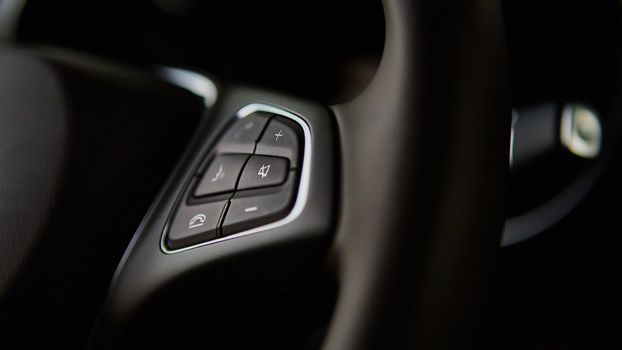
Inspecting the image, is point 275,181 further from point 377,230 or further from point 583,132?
point 583,132

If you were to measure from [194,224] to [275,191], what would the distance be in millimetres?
92

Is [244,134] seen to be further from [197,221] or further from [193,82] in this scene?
[193,82]

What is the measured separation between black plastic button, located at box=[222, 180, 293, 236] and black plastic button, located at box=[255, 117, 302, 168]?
0.03m

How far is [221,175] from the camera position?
1.84ft

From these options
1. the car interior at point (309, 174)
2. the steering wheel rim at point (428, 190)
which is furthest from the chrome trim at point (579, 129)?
the steering wheel rim at point (428, 190)

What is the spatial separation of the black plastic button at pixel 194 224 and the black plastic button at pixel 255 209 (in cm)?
2

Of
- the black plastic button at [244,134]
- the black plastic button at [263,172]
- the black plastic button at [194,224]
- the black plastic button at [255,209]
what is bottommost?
the black plastic button at [194,224]

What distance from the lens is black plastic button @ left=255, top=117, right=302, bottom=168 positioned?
19.7 inches

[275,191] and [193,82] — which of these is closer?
[275,191]

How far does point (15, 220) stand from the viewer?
588mm

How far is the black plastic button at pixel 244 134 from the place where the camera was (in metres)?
0.57

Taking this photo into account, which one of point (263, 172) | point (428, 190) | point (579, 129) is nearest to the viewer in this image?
point (428, 190)

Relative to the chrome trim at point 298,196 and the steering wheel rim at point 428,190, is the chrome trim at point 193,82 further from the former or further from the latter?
the steering wheel rim at point 428,190

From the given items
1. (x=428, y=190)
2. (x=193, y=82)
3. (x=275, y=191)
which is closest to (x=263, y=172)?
(x=275, y=191)
